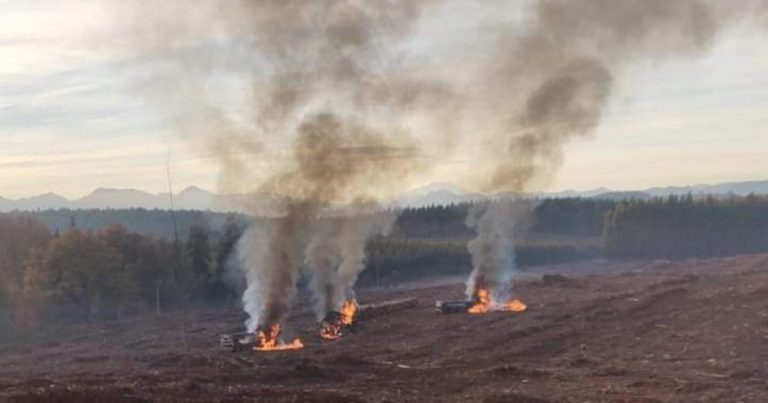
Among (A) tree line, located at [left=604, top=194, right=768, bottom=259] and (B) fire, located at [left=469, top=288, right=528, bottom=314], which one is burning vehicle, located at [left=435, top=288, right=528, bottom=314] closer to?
(B) fire, located at [left=469, top=288, right=528, bottom=314]

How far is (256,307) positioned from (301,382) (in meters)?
16.9

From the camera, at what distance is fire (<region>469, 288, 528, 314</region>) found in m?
65.9

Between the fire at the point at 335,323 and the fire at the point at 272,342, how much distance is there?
4871mm

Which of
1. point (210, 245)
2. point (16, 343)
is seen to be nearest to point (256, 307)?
point (16, 343)

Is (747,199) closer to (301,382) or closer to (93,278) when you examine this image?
(93,278)

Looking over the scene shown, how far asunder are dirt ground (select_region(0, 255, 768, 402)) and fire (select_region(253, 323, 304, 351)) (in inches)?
53.3

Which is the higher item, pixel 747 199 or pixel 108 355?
pixel 747 199

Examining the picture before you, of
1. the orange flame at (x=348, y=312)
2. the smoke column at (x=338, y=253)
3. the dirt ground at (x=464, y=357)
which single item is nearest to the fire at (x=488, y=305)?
the dirt ground at (x=464, y=357)

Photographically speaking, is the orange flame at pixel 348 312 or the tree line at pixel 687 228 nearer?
the orange flame at pixel 348 312

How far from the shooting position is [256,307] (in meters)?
53.1

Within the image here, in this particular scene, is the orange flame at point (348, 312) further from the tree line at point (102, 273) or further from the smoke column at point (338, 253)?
the tree line at point (102, 273)

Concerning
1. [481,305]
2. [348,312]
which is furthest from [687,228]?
[348,312]

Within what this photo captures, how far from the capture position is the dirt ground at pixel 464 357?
104 feet

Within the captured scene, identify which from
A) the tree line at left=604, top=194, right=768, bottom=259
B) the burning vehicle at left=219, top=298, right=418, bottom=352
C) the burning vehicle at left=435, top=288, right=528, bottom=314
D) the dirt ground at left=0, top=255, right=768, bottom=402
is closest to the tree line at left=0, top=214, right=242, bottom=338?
the dirt ground at left=0, top=255, right=768, bottom=402
